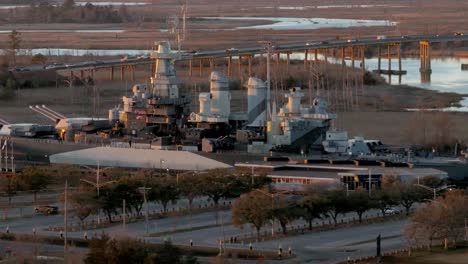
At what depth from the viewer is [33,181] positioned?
38375 mm

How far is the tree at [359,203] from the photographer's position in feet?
111

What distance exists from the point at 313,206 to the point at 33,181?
8340 millimetres

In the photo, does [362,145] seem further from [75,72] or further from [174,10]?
[174,10]

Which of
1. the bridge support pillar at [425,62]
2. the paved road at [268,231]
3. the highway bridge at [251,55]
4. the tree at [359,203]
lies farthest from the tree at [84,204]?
the bridge support pillar at [425,62]

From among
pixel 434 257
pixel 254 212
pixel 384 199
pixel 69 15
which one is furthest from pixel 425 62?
pixel 69 15

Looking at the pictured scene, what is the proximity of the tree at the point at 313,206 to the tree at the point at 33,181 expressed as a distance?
788cm

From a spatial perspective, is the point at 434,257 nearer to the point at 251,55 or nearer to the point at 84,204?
the point at 84,204

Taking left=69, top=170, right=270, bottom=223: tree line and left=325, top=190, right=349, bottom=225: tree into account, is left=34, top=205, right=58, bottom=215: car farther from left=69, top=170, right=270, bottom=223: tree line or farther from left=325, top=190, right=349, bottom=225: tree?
left=325, top=190, right=349, bottom=225: tree

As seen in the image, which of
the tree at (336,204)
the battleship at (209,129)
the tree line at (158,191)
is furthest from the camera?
the battleship at (209,129)

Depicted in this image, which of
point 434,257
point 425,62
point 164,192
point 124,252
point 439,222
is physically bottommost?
point 425,62

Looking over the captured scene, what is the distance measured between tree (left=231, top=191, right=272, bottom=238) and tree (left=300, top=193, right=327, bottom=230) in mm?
1038

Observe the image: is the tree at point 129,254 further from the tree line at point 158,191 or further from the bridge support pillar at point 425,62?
the bridge support pillar at point 425,62

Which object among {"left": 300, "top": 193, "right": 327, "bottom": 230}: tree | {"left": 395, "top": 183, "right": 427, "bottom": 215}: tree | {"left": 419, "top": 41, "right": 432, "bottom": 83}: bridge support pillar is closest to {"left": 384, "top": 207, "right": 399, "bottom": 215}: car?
{"left": 395, "top": 183, "right": 427, "bottom": 215}: tree

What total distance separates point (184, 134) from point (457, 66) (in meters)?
40.7
